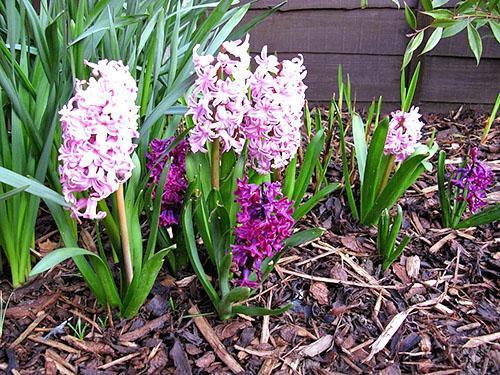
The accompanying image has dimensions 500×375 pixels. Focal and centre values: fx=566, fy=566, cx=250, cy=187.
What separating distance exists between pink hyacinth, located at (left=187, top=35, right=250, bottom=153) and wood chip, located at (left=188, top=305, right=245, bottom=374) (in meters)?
0.45

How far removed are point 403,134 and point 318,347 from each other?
63 cm

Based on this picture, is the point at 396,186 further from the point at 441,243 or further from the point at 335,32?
the point at 335,32

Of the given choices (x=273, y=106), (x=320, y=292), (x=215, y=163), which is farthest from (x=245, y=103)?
(x=320, y=292)

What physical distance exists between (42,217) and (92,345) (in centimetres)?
58

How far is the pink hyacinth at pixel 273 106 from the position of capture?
1239 millimetres

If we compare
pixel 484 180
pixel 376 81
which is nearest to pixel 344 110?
pixel 376 81

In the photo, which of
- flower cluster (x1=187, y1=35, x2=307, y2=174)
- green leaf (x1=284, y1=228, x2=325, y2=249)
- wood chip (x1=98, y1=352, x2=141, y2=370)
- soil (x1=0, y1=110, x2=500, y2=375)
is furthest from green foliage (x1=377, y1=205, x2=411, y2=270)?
wood chip (x1=98, y1=352, x2=141, y2=370)

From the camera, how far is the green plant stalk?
133 centimetres

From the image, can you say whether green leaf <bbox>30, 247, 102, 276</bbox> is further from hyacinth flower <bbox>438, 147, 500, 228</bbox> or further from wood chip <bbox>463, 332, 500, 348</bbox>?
hyacinth flower <bbox>438, 147, 500, 228</bbox>

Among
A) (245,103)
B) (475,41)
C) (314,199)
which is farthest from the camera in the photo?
(475,41)

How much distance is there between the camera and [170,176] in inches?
54.1

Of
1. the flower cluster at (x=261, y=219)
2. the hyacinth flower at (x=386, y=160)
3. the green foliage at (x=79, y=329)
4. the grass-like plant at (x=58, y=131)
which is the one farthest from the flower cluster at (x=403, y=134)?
the green foliage at (x=79, y=329)

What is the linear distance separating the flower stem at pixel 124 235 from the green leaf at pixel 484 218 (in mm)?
1008

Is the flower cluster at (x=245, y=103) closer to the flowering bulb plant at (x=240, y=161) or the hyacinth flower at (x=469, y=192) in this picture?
the flowering bulb plant at (x=240, y=161)
